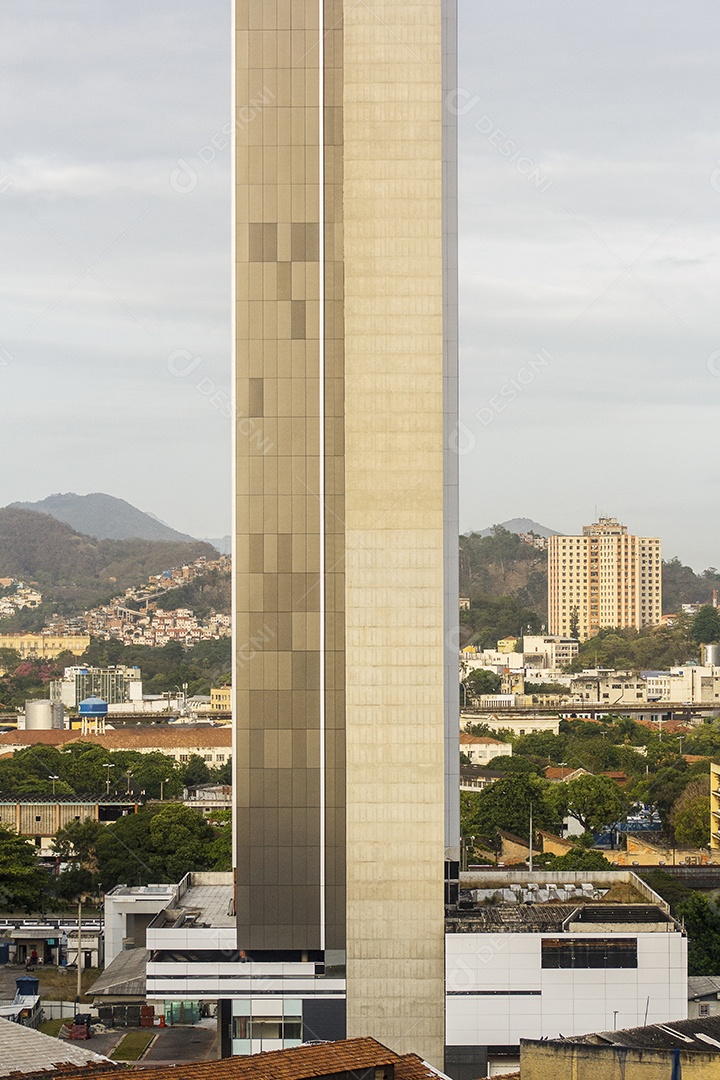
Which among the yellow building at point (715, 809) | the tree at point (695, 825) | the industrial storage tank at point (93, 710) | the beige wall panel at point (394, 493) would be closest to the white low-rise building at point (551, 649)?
the industrial storage tank at point (93, 710)

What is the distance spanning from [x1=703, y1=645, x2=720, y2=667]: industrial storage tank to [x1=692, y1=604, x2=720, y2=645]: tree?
937cm

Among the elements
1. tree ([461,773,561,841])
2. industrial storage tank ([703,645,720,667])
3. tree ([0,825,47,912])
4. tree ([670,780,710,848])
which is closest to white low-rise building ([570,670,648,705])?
industrial storage tank ([703,645,720,667])

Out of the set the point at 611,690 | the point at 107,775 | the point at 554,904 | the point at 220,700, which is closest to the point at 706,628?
the point at 611,690

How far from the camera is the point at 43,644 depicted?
492ft

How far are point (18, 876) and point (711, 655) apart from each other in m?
96.1

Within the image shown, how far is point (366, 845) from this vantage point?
86.3 ft

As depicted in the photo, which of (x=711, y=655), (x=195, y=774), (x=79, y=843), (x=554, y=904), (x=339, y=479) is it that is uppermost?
(x=339, y=479)

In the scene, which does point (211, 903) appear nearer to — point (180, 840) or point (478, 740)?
point (180, 840)

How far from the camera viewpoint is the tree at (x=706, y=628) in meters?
141

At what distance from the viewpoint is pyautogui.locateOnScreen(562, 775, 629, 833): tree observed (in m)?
55.2

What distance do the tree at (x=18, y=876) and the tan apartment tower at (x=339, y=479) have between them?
60.2ft

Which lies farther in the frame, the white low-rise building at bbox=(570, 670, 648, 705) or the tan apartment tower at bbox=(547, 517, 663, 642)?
the tan apartment tower at bbox=(547, 517, 663, 642)

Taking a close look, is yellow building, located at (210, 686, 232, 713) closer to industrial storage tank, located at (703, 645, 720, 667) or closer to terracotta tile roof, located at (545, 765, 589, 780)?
terracotta tile roof, located at (545, 765, 589, 780)

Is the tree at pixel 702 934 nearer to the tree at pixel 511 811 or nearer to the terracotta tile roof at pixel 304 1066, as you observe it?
the tree at pixel 511 811
